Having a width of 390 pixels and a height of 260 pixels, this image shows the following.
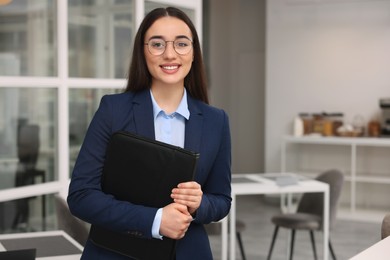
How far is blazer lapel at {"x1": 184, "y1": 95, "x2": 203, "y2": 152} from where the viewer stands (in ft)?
5.01

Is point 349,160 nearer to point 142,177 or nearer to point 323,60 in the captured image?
point 323,60

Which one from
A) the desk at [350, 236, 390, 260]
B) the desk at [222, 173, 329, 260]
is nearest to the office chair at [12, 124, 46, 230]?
the desk at [222, 173, 329, 260]

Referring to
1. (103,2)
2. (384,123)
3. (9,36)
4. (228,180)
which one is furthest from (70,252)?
(384,123)

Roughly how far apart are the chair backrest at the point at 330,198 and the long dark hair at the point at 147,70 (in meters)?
2.83

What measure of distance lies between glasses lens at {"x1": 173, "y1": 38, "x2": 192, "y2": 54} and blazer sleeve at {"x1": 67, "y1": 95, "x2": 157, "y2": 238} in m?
0.20

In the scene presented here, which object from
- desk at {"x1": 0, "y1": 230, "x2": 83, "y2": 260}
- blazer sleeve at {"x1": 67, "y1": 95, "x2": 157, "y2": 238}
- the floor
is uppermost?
blazer sleeve at {"x1": 67, "y1": 95, "x2": 157, "y2": 238}

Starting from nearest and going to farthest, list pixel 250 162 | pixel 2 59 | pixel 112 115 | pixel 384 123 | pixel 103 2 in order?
pixel 112 115 < pixel 2 59 < pixel 103 2 < pixel 384 123 < pixel 250 162

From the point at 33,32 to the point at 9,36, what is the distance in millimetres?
179

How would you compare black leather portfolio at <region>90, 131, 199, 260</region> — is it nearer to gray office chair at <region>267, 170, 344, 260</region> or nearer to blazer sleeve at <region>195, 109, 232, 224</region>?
blazer sleeve at <region>195, 109, 232, 224</region>

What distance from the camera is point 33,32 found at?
3.34 m

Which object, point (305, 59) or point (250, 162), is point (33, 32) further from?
point (250, 162)

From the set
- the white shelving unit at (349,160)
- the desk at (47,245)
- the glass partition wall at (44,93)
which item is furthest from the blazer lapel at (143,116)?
the white shelving unit at (349,160)

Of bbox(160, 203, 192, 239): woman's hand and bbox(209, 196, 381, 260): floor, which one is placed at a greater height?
bbox(160, 203, 192, 239): woman's hand

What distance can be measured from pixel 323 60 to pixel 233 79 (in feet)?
5.51
